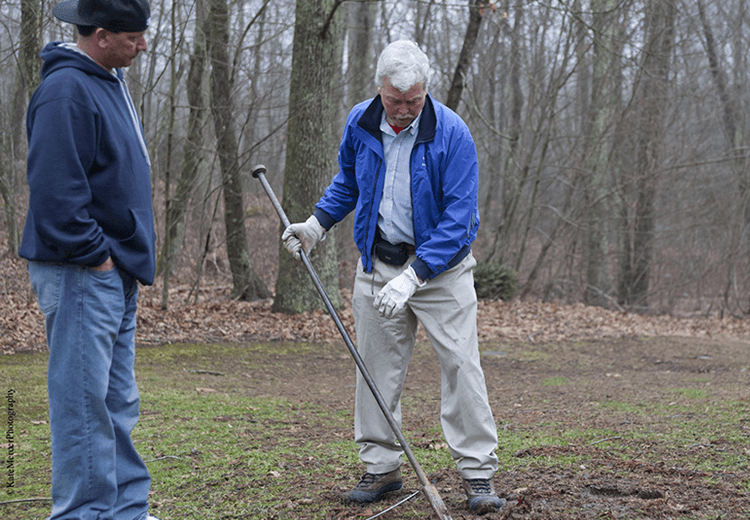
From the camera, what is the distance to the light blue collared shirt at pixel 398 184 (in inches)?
116

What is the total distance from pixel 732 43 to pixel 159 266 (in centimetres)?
1584

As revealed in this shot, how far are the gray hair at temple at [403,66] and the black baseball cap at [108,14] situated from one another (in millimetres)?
989

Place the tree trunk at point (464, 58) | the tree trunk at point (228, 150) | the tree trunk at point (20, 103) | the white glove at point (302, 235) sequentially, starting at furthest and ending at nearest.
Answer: the tree trunk at point (464, 58) → the tree trunk at point (228, 150) → the tree trunk at point (20, 103) → the white glove at point (302, 235)

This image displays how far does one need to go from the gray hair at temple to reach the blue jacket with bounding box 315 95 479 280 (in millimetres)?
182

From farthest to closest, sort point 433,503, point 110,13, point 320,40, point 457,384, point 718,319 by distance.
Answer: point 718,319, point 320,40, point 457,384, point 433,503, point 110,13

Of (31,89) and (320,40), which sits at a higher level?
(320,40)

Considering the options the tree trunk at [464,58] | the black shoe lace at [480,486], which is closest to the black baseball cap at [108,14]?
the black shoe lace at [480,486]

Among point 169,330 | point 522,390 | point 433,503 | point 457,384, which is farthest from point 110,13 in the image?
point 169,330

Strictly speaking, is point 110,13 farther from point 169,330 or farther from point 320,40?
point 320,40

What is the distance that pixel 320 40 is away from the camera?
866 centimetres

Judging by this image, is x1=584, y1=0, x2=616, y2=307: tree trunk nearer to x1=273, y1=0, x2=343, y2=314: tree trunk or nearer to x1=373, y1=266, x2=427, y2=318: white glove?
x1=273, y1=0, x2=343, y2=314: tree trunk

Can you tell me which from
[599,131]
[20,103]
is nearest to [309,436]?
[20,103]

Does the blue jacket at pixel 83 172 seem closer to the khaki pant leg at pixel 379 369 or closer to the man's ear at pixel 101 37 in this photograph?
the man's ear at pixel 101 37

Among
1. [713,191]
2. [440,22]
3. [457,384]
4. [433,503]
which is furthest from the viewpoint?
[440,22]
